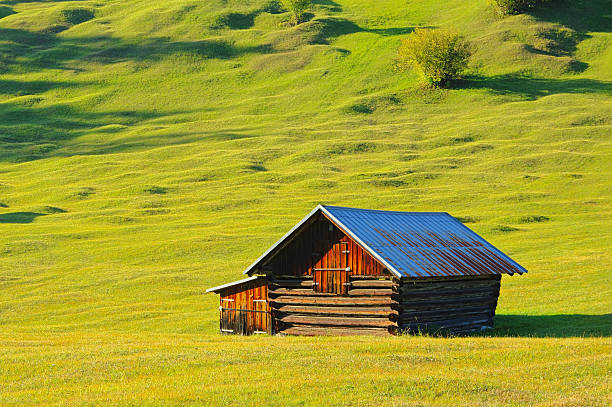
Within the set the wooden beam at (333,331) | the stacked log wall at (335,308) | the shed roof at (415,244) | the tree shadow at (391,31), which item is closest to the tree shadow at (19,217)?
the shed roof at (415,244)

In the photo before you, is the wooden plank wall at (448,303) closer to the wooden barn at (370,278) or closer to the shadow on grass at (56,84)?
the wooden barn at (370,278)

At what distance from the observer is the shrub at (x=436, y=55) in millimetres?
123000

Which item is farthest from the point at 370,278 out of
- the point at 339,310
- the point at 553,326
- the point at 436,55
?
the point at 436,55

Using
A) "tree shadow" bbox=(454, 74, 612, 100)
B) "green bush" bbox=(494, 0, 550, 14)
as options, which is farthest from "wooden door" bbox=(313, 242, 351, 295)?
"green bush" bbox=(494, 0, 550, 14)

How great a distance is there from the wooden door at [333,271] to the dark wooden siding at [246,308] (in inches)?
133

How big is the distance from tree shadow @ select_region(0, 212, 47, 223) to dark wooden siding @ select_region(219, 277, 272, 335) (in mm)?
43943

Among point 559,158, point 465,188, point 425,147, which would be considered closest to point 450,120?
point 425,147

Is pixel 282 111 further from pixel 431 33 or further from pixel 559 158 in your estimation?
pixel 559 158

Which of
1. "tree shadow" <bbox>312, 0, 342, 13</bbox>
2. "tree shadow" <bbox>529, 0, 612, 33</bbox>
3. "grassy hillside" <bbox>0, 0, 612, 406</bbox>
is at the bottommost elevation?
"grassy hillside" <bbox>0, 0, 612, 406</bbox>

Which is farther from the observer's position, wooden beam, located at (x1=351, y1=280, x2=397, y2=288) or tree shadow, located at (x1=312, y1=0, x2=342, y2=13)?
tree shadow, located at (x1=312, y1=0, x2=342, y2=13)

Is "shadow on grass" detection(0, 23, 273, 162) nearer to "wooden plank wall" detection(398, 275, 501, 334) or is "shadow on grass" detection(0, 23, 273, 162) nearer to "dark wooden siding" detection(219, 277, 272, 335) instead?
"dark wooden siding" detection(219, 277, 272, 335)

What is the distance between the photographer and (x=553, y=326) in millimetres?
32750

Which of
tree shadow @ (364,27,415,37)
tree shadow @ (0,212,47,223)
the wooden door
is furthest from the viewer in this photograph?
tree shadow @ (364,27,415,37)

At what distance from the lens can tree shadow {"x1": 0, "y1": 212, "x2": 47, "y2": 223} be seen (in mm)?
74000
